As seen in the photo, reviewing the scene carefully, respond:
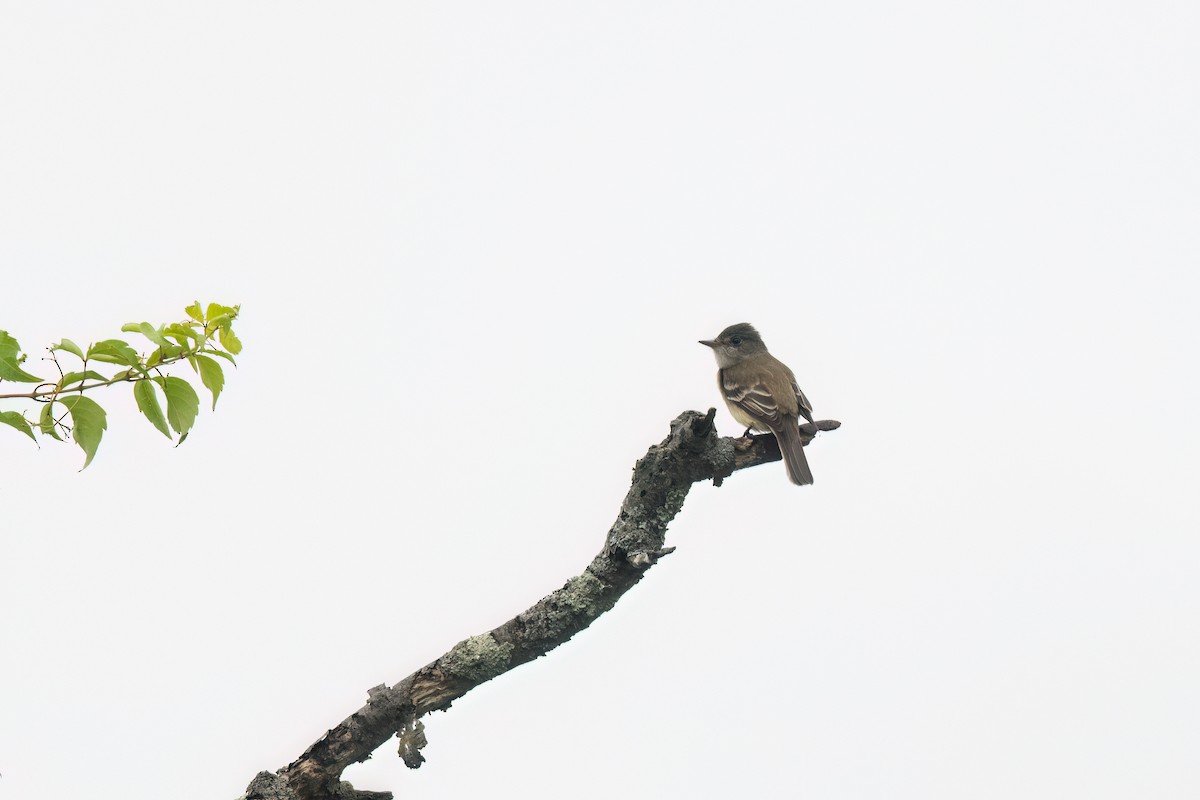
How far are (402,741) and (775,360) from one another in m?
5.66

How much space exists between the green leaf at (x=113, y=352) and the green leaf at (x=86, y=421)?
0.14m

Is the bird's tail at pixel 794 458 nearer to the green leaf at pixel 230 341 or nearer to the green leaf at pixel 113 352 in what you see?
the green leaf at pixel 230 341

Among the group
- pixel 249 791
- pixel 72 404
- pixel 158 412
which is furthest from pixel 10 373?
pixel 249 791

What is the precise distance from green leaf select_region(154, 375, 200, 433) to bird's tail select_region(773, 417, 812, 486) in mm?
4018

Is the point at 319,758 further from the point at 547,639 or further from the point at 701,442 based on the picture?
the point at 701,442

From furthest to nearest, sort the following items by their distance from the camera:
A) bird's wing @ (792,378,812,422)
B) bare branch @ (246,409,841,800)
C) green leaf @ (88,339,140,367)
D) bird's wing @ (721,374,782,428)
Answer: bird's wing @ (792,378,812,422), bird's wing @ (721,374,782,428), bare branch @ (246,409,841,800), green leaf @ (88,339,140,367)

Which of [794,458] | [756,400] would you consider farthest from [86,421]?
[756,400]

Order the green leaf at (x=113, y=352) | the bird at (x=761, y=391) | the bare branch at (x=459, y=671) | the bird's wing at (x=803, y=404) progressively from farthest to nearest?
the bird's wing at (x=803, y=404) < the bird at (x=761, y=391) < the bare branch at (x=459, y=671) < the green leaf at (x=113, y=352)

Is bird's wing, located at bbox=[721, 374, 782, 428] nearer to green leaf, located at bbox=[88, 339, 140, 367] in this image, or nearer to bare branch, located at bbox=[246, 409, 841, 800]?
bare branch, located at bbox=[246, 409, 841, 800]

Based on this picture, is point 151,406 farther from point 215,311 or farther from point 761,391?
point 761,391

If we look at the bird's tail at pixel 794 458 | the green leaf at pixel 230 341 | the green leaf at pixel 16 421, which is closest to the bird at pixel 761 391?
the bird's tail at pixel 794 458

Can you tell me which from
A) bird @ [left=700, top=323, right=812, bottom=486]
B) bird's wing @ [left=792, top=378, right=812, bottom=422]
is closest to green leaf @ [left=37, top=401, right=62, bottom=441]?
bird @ [left=700, top=323, right=812, bottom=486]

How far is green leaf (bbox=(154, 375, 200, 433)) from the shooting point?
11.8ft

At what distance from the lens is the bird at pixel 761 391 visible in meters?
7.30
